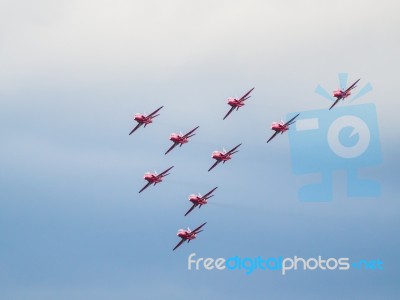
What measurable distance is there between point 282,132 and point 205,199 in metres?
9.70

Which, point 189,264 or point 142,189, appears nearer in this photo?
point 189,264

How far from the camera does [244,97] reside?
4594 inches

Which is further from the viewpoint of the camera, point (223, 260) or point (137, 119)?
point (137, 119)

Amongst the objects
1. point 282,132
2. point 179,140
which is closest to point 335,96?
point 282,132

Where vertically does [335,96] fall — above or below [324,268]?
above

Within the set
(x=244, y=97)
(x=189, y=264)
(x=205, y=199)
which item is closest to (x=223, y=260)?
(x=189, y=264)

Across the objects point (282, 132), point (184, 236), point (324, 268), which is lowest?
point (324, 268)

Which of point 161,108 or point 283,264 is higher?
point 161,108

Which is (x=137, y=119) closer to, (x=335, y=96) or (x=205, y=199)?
(x=205, y=199)

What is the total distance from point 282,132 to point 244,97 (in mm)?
5032

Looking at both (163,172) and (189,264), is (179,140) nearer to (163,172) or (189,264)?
(163,172)

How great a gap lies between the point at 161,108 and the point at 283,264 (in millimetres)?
20744

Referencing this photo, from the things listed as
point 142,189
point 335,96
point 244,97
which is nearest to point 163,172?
point 142,189

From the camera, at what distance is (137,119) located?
117875mm
